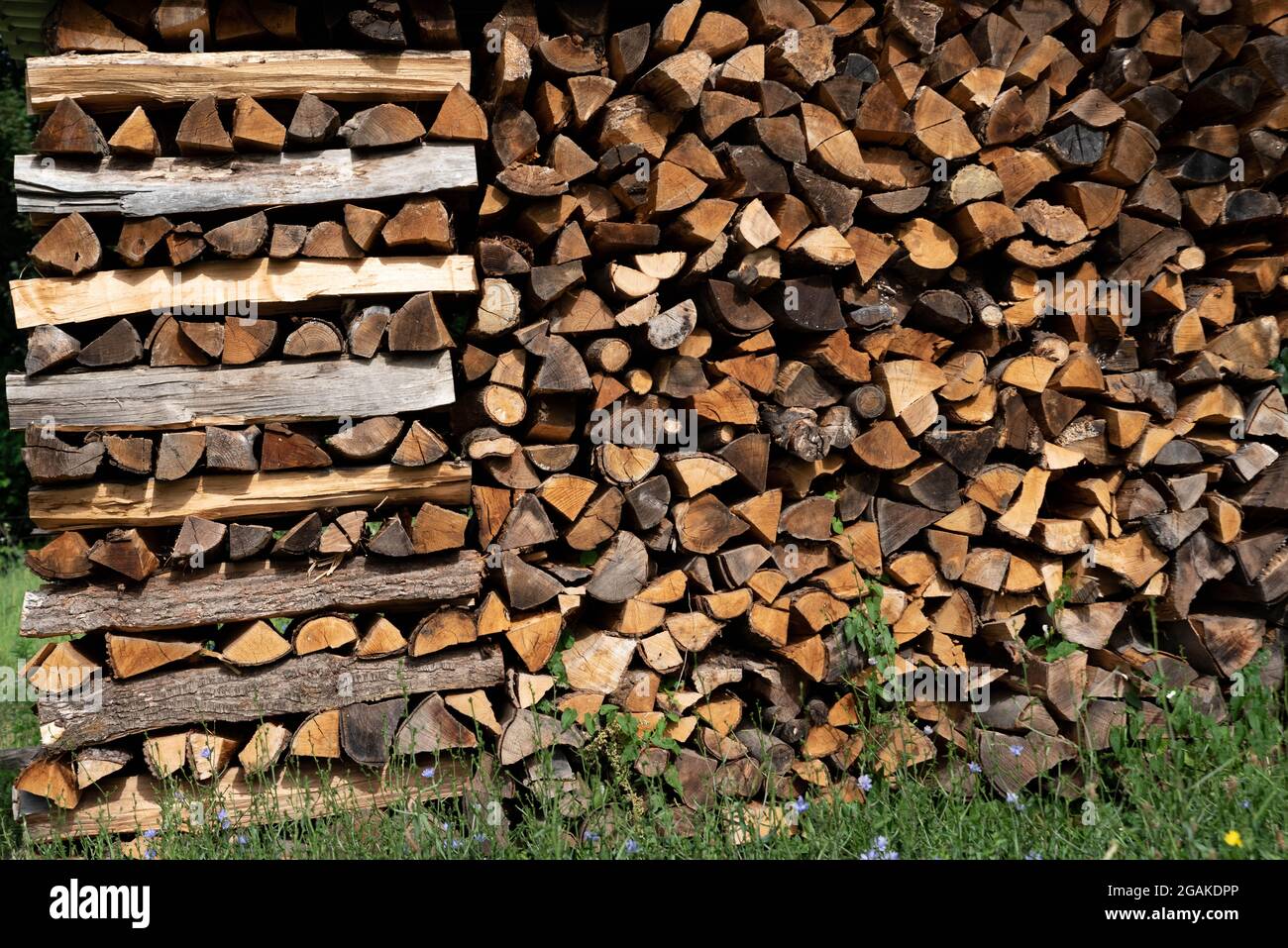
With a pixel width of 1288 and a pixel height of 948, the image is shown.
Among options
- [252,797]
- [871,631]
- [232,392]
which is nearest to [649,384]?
[871,631]

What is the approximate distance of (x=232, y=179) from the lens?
8.45 ft

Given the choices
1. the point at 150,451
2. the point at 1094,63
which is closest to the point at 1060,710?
the point at 1094,63

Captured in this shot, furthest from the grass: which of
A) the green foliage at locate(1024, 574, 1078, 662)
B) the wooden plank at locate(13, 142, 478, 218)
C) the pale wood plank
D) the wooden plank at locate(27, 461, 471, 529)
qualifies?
the wooden plank at locate(13, 142, 478, 218)

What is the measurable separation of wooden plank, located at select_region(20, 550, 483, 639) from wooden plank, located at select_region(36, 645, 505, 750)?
0.16m

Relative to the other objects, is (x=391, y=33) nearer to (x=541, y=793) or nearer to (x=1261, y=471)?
(x=541, y=793)

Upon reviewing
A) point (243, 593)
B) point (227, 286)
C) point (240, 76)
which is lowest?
point (243, 593)

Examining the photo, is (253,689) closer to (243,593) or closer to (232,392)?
(243,593)

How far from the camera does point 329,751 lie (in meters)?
2.73

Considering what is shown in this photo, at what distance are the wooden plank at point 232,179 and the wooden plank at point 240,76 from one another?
0.16m

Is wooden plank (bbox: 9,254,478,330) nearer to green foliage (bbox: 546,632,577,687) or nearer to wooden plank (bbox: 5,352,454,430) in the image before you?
wooden plank (bbox: 5,352,454,430)

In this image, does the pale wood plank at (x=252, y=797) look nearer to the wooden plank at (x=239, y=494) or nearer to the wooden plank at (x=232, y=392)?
the wooden plank at (x=239, y=494)

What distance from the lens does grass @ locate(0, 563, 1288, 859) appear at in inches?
96.1

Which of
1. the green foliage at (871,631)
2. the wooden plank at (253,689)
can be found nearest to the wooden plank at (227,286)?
the wooden plank at (253,689)

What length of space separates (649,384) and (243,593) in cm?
133
